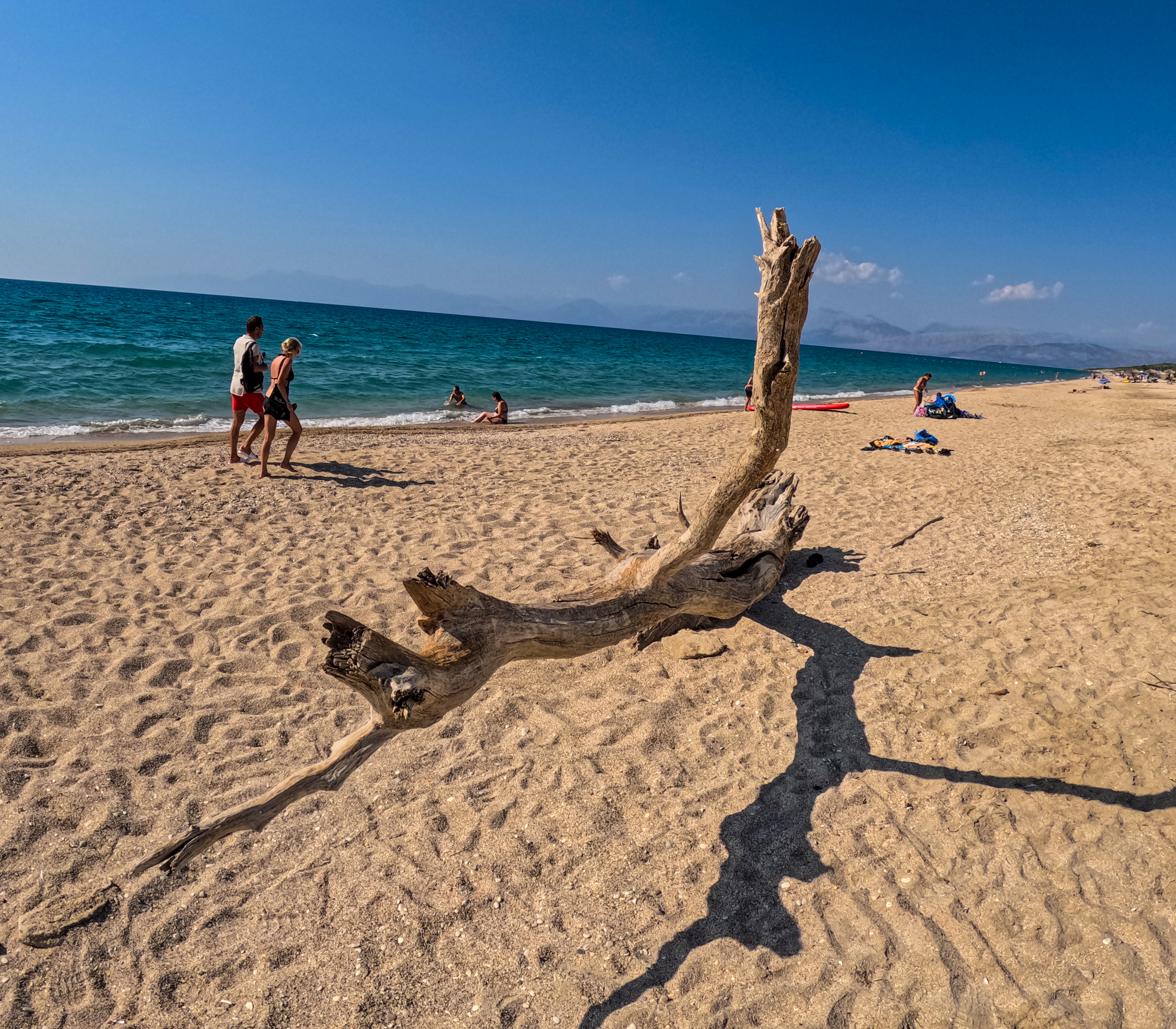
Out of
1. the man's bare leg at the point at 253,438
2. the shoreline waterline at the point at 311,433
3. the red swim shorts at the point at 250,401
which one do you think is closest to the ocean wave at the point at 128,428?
the shoreline waterline at the point at 311,433

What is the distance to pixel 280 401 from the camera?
325 inches

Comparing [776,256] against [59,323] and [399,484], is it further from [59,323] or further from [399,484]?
[59,323]

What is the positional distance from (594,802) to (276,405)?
6.82 m

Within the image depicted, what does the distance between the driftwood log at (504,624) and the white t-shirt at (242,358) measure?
21.9ft

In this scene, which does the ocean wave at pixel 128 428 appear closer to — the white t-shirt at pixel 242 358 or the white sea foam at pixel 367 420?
the white sea foam at pixel 367 420

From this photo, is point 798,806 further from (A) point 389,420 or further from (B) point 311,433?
(A) point 389,420

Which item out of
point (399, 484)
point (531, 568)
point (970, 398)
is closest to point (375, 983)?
point (531, 568)

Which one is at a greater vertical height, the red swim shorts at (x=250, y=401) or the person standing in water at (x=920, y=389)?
the person standing in water at (x=920, y=389)

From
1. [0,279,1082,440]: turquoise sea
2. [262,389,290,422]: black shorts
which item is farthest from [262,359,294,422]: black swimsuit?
[0,279,1082,440]: turquoise sea

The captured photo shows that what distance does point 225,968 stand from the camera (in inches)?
102

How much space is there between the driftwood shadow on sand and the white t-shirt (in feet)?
23.7

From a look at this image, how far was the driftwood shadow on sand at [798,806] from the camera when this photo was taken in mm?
2719

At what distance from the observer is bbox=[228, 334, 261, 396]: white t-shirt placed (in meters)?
8.29

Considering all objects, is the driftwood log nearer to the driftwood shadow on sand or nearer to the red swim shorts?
the driftwood shadow on sand
